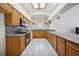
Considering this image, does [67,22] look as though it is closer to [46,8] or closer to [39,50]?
[46,8]

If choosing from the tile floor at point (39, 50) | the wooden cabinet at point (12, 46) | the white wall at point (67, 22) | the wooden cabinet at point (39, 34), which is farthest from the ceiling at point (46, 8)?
the tile floor at point (39, 50)

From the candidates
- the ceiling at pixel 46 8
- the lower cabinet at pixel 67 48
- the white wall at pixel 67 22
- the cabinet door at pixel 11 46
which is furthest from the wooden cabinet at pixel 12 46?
the white wall at pixel 67 22

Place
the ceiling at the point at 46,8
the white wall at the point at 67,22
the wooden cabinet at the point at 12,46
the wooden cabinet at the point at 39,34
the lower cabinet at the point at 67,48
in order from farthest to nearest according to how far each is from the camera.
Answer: the wooden cabinet at the point at 39,34 → the white wall at the point at 67,22 → the ceiling at the point at 46,8 → the wooden cabinet at the point at 12,46 → the lower cabinet at the point at 67,48

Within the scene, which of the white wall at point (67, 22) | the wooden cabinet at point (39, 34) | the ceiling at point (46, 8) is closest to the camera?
the ceiling at point (46, 8)

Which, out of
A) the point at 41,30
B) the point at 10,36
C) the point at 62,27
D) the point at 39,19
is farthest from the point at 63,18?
the point at 10,36

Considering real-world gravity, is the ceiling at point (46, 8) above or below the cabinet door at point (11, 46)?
above

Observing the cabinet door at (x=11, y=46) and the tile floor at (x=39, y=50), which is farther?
the tile floor at (x=39, y=50)

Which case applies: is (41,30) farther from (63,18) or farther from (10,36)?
(10,36)

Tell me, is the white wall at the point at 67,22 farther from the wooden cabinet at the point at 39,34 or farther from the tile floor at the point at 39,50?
the tile floor at the point at 39,50

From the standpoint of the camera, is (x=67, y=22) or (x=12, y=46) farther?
(x=67, y=22)

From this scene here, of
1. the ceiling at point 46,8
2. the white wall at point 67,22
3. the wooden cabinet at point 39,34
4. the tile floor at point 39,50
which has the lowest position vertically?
the tile floor at point 39,50

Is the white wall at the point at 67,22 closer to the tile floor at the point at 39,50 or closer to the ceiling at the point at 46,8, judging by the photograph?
the ceiling at the point at 46,8

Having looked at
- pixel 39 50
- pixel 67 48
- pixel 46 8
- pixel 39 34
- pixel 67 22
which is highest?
pixel 46 8

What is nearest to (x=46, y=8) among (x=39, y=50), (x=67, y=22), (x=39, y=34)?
(x=67, y=22)
